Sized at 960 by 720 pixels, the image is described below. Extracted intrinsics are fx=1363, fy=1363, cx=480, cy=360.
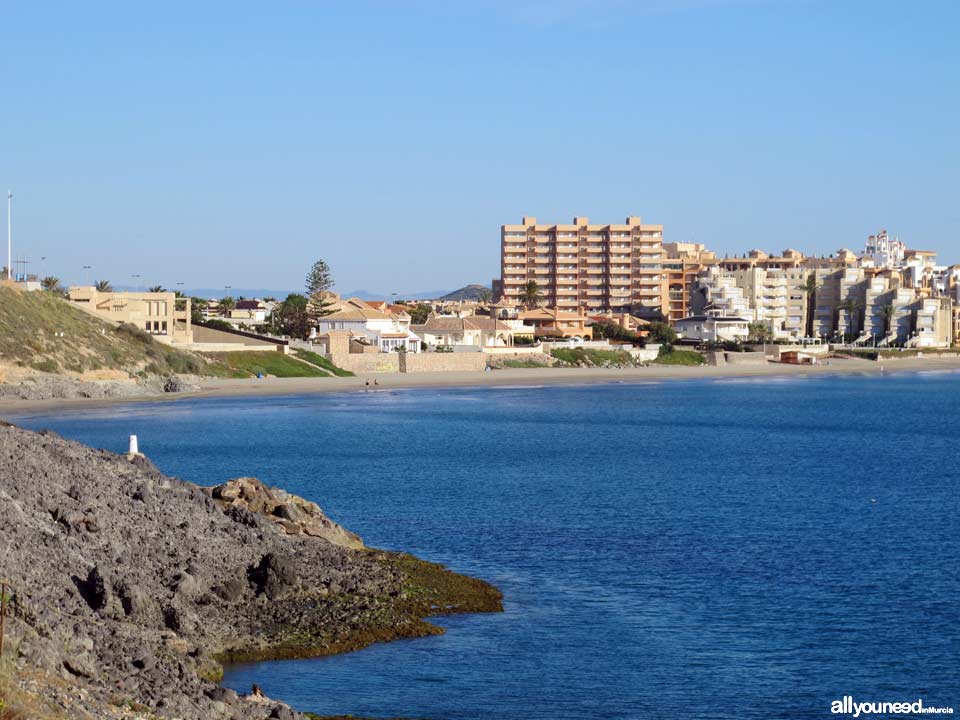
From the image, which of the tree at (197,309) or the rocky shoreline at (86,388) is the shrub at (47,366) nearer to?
the rocky shoreline at (86,388)

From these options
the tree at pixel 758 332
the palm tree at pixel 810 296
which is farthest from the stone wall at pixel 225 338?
the palm tree at pixel 810 296

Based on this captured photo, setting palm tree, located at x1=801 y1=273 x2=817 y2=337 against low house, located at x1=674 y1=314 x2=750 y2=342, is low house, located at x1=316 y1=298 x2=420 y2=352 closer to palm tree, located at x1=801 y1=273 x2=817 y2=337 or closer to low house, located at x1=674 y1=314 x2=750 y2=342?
low house, located at x1=674 y1=314 x2=750 y2=342

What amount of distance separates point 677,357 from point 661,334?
12137mm

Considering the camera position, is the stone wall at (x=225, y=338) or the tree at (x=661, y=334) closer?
the stone wall at (x=225, y=338)

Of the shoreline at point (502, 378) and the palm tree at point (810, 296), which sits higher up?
the palm tree at point (810, 296)

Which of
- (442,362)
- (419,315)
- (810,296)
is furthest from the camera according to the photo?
(810,296)

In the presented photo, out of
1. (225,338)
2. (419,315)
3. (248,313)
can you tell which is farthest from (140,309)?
(419,315)

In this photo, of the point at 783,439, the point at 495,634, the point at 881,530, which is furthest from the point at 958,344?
the point at 495,634

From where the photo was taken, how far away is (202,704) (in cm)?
1527

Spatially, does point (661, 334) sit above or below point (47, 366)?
above

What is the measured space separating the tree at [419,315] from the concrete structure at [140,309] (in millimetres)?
41088

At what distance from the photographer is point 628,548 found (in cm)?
2966

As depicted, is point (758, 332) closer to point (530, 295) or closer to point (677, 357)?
point (530, 295)

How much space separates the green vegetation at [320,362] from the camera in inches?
3834
